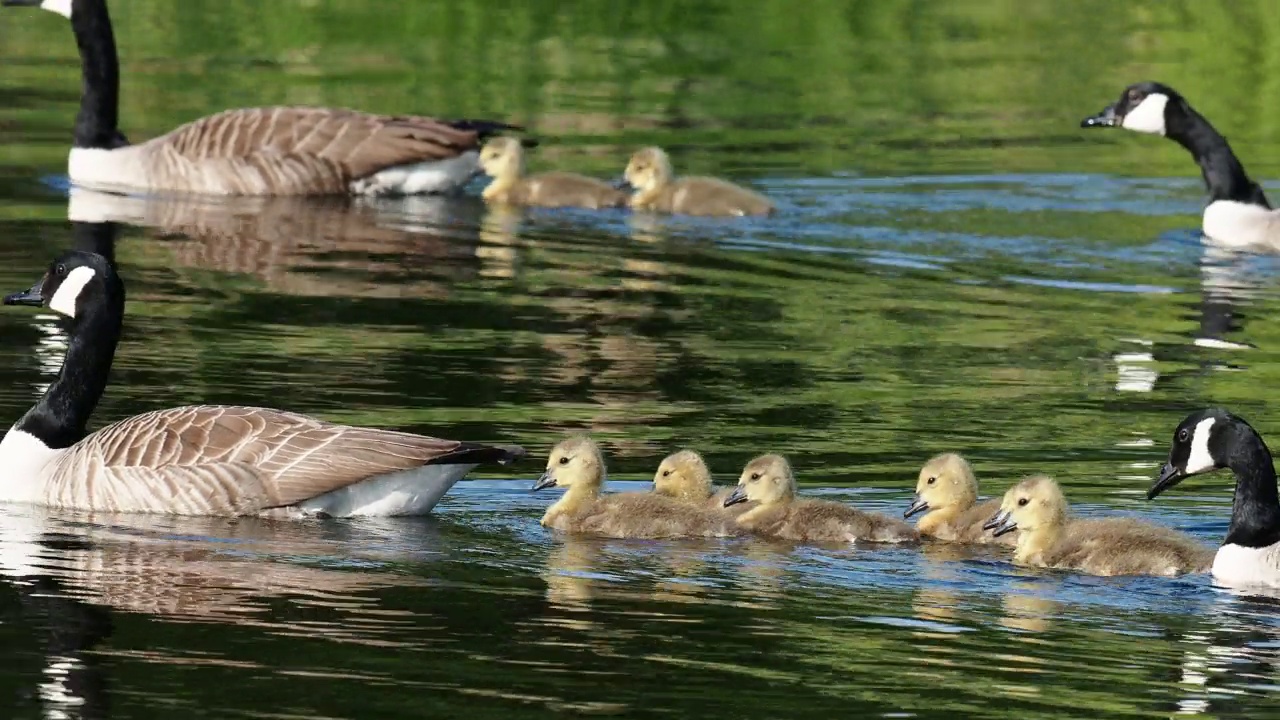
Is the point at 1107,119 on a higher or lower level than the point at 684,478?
higher

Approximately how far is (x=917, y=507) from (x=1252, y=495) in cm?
145

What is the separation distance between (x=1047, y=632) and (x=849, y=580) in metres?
1.14

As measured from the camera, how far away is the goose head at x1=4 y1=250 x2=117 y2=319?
12695 millimetres

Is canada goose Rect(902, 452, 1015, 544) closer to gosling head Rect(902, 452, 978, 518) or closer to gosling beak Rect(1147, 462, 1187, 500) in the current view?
gosling head Rect(902, 452, 978, 518)

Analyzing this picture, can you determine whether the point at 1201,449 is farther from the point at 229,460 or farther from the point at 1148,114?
the point at 1148,114

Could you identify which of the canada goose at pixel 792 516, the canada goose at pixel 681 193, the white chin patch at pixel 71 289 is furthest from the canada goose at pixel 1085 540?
the canada goose at pixel 681 193

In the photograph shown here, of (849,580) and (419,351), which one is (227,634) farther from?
(419,351)

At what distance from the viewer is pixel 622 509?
11.8 meters

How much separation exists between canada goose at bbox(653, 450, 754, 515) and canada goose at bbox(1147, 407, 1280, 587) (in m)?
1.94

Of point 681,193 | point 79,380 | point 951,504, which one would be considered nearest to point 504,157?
point 681,193

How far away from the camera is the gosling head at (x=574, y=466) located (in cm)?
1190

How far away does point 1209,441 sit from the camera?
11383 mm

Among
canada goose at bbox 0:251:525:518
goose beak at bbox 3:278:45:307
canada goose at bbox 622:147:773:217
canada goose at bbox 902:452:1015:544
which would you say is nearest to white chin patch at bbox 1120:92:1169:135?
canada goose at bbox 622:147:773:217

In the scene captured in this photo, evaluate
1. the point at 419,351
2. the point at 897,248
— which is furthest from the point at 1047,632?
the point at 897,248
